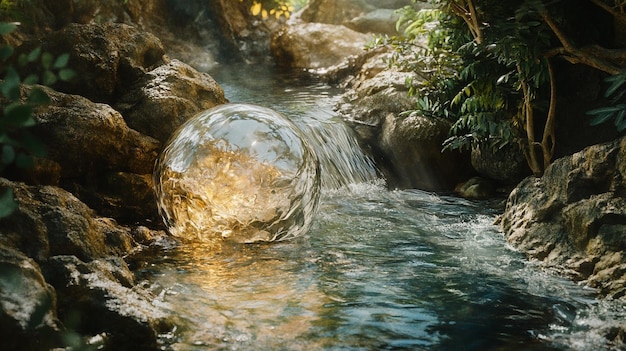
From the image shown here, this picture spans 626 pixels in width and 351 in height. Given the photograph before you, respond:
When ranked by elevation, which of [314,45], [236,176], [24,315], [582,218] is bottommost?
[24,315]

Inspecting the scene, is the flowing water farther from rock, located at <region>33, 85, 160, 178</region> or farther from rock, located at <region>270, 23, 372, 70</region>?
rock, located at <region>270, 23, 372, 70</region>

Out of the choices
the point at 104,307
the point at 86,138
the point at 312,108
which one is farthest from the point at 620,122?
the point at 312,108

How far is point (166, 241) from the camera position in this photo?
224 inches

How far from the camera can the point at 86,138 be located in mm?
5793

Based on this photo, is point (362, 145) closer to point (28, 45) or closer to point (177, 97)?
point (177, 97)

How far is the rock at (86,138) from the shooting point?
18.6ft

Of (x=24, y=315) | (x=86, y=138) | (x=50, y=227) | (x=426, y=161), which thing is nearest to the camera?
(x=24, y=315)

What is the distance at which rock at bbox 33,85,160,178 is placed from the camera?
5672 mm

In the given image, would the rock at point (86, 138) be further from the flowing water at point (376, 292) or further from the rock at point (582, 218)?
the rock at point (582, 218)

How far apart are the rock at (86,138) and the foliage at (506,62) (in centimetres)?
348

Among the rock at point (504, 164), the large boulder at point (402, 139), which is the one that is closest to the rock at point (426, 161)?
the large boulder at point (402, 139)

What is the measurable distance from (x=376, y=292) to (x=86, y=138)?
2970 mm

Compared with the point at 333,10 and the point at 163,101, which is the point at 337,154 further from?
the point at 333,10

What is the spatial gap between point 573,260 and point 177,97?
13.9 feet
